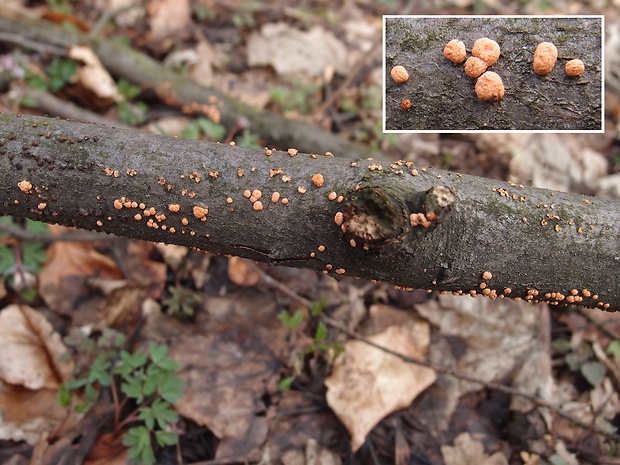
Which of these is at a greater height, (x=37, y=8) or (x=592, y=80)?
(x=37, y=8)

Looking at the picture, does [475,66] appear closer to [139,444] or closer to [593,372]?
[593,372]

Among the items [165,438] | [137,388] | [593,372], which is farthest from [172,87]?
[593,372]

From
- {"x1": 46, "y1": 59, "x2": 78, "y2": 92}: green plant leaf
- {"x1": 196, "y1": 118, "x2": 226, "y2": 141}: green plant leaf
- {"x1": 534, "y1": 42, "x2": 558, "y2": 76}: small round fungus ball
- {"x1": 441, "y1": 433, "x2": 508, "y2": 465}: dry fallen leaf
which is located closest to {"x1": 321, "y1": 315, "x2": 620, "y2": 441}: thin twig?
{"x1": 441, "y1": 433, "x2": 508, "y2": 465}: dry fallen leaf

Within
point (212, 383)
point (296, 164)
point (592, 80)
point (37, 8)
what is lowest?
point (212, 383)

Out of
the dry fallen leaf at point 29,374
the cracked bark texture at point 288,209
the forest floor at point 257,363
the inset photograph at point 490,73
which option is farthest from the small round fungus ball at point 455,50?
the dry fallen leaf at point 29,374

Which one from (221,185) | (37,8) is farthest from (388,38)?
(37,8)

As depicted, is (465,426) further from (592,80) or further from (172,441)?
(592,80)
